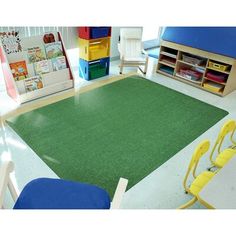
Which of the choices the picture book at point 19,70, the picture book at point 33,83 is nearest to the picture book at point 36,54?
the picture book at point 19,70

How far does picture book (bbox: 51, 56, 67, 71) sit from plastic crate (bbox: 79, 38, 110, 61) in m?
0.42

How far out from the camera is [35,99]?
3701mm

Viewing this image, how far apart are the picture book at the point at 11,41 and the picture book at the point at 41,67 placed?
32 cm

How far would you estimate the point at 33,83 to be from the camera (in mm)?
3684

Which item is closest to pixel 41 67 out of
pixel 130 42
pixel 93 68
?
pixel 93 68

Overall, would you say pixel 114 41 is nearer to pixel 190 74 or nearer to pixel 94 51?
pixel 94 51

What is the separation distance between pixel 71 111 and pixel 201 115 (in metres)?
1.87

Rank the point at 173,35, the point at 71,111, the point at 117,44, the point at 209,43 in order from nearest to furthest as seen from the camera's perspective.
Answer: the point at 71,111 < the point at 209,43 < the point at 173,35 < the point at 117,44

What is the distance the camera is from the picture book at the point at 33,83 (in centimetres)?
362

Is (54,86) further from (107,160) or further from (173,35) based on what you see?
(173,35)

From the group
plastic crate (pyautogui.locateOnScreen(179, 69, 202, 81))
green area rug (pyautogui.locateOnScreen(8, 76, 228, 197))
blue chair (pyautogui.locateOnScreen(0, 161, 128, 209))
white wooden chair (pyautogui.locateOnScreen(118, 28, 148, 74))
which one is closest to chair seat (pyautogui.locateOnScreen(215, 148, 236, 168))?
green area rug (pyautogui.locateOnScreen(8, 76, 228, 197))

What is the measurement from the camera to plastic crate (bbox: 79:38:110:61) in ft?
13.7

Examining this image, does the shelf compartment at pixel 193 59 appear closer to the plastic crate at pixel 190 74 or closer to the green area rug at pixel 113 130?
the plastic crate at pixel 190 74
